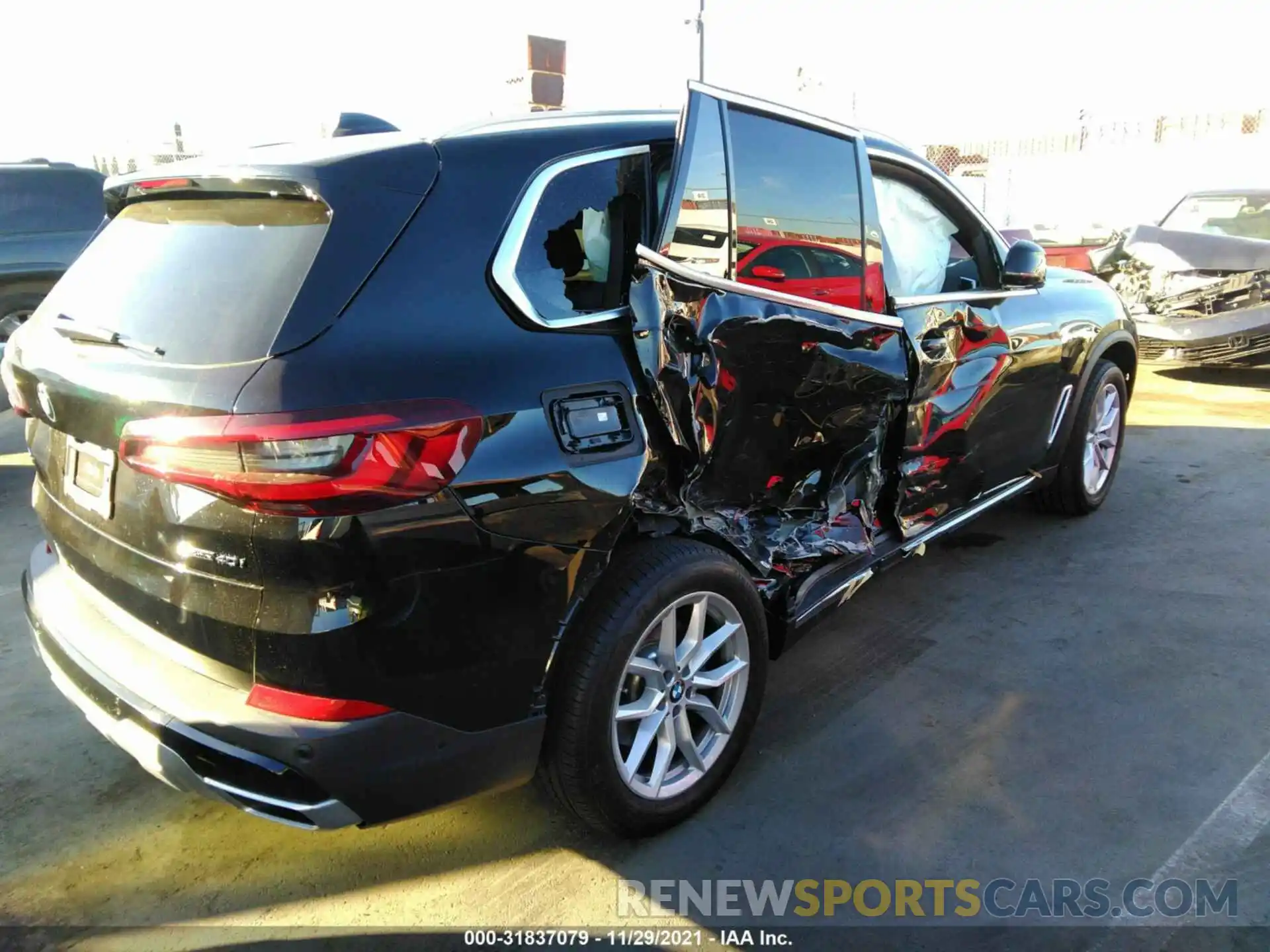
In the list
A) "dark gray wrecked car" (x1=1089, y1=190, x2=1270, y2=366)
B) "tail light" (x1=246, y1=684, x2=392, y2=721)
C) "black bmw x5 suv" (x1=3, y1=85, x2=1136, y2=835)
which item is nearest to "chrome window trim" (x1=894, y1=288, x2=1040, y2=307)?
"black bmw x5 suv" (x1=3, y1=85, x2=1136, y2=835)

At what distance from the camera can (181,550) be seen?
192cm

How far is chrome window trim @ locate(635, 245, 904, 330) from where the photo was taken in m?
2.34

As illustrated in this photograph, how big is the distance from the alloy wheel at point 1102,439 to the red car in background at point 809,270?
7.60 feet

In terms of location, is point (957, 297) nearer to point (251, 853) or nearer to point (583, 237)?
point (583, 237)

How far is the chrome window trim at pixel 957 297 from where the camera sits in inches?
127

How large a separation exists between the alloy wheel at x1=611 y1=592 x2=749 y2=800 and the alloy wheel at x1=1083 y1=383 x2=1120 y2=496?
9.90 ft

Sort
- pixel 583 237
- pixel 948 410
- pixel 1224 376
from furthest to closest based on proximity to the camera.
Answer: pixel 1224 376
pixel 948 410
pixel 583 237

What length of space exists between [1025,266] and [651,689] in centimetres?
248

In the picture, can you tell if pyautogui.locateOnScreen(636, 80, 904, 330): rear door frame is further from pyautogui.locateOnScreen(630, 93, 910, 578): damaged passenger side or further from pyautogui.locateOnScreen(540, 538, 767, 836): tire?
pyautogui.locateOnScreen(540, 538, 767, 836): tire

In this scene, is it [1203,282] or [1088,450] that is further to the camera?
[1203,282]

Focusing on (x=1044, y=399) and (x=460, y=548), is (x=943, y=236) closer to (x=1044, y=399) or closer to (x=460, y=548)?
(x=1044, y=399)

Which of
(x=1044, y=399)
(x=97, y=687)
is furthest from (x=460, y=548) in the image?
(x=1044, y=399)

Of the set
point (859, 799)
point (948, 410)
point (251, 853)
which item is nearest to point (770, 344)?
point (948, 410)

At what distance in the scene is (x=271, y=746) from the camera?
6.12 feet
